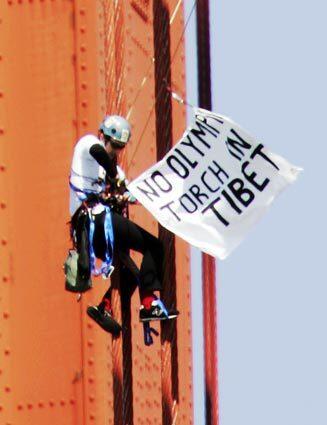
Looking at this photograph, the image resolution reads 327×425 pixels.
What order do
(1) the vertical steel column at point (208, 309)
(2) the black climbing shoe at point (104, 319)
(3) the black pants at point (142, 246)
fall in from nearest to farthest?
1. (3) the black pants at point (142, 246)
2. (2) the black climbing shoe at point (104, 319)
3. (1) the vertical steel column at point (208, 309)

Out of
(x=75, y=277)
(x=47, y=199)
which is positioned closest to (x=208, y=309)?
(x=75, y=277)

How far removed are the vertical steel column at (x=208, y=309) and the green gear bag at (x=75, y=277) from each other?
1781 millimetres

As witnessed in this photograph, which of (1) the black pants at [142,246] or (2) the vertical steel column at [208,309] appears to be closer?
(1) the black pants at [142,246]

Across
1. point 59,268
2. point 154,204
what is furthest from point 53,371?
point 154,204

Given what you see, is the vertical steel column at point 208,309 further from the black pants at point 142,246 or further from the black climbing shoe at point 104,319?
the black climbing shoe at point 104,319

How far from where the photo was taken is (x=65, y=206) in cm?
3816

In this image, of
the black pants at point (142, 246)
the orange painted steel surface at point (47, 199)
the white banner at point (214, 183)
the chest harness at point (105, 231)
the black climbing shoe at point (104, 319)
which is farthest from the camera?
the orange painted steel surface at point (47, 199)

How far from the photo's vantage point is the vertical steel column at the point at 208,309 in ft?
120

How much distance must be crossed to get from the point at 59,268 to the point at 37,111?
1.62 meters

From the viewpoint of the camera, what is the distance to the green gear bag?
35094 millimetres

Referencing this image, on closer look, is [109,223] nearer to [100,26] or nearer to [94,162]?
[94,162]

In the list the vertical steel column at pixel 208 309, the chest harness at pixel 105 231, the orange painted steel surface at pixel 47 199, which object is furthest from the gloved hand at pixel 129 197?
the orange painted steel surface at pixel 47 199

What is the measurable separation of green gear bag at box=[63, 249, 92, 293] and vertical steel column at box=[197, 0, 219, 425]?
178 cm

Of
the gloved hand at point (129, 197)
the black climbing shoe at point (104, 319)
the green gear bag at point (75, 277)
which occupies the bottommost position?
the black climbing shoe at point (104, 319)
